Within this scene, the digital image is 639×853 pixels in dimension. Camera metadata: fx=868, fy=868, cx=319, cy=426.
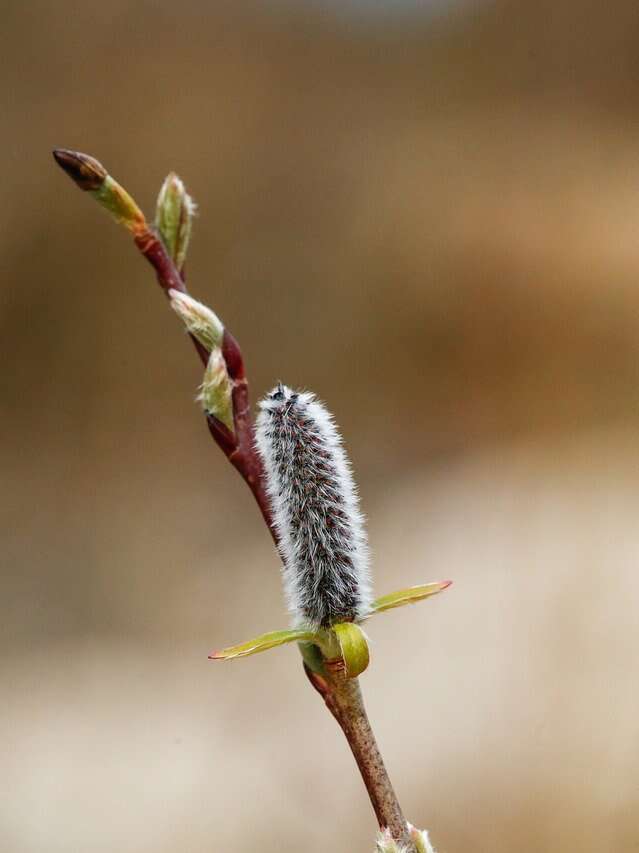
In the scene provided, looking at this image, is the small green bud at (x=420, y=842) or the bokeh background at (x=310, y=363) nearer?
the small green bud at (x=420, y=842)

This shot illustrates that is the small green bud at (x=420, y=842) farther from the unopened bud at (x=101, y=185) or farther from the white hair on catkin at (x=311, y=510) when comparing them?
the unopened bud at (x=101, y=185)

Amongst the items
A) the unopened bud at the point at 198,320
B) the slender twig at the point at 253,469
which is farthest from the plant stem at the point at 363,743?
the unopened bud at the point at 198,320

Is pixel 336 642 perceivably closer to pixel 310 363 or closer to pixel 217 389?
pixel 217 389

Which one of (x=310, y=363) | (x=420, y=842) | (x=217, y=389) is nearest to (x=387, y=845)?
(x=420, y=842)

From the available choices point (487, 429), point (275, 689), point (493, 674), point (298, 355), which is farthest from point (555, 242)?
point (275, 689)

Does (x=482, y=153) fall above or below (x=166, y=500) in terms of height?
above

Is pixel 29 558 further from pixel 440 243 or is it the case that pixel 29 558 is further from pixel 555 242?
pixel 555 242

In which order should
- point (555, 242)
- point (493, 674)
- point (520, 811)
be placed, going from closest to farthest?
point (520, 811) → point (493, 674) → point (555, 242)
